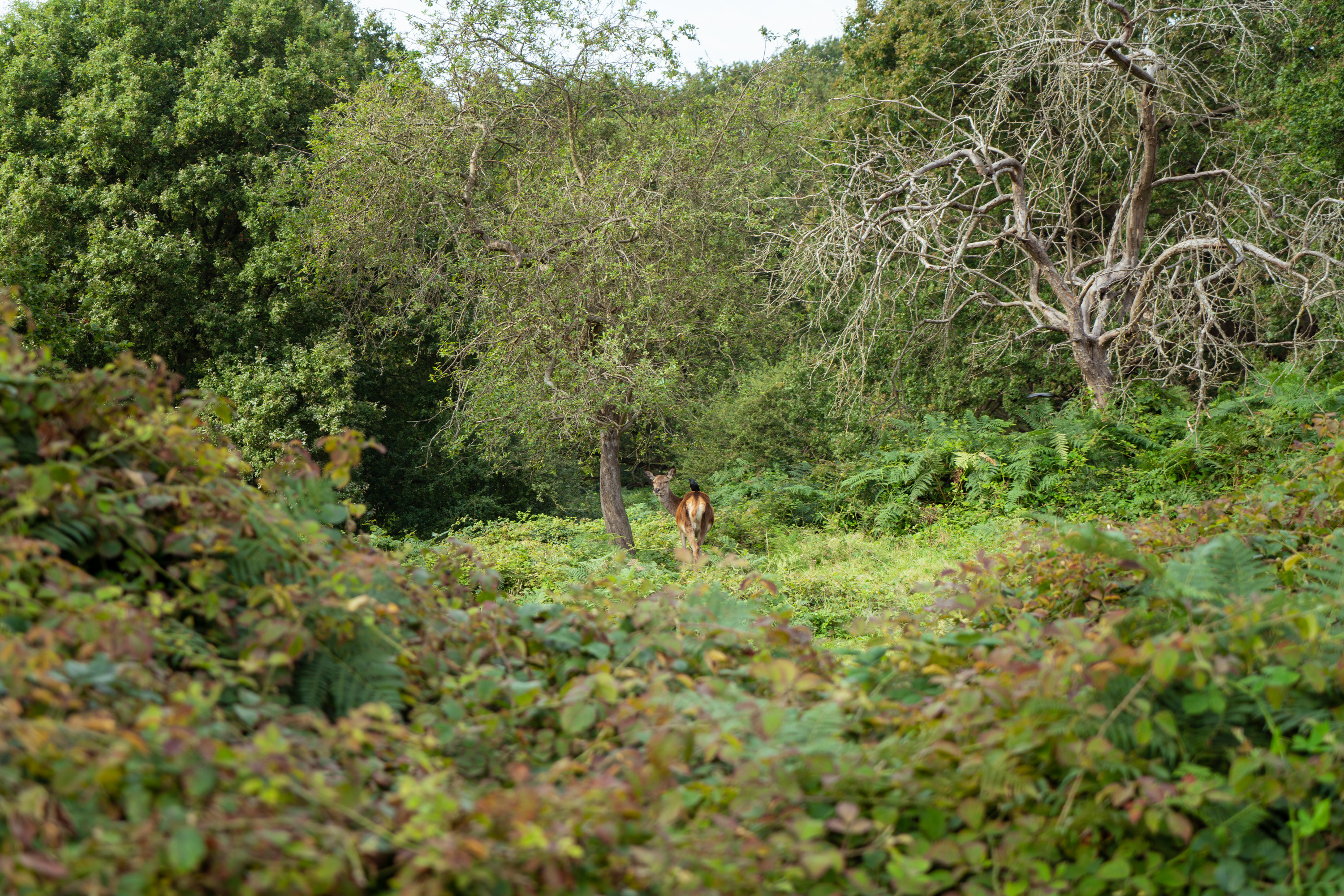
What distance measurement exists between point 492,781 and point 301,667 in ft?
2.00

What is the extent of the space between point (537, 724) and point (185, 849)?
1253mm

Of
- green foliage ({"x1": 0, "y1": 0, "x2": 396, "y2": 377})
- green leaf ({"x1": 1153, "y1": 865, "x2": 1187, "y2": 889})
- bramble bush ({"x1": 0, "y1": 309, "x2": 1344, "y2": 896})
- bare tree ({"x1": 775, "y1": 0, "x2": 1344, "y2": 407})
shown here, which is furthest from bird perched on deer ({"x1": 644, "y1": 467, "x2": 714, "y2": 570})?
green leaf ({"x1": 1153, "y1": 865, "x2": 1187, "y2": 889})

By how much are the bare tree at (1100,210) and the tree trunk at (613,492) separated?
11.7 ft

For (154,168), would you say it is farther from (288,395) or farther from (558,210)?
(558,210)

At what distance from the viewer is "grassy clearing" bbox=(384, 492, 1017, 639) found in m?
8.45

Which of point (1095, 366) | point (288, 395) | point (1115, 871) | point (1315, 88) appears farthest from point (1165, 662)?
point (288, 395)

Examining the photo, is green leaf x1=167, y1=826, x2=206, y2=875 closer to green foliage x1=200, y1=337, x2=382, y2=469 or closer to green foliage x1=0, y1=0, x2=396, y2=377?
green foliage x1=200, y1=337, x2=382, y2=469

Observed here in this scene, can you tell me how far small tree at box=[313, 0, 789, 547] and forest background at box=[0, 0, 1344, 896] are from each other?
0.08m

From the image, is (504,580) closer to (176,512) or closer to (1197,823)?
(176,512)

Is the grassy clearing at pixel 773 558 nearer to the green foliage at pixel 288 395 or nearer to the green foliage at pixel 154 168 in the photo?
the green foliage at pixel 288 395

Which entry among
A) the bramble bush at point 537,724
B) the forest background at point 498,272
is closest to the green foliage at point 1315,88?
the forest background at point 498,272

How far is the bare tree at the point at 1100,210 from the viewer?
33.1 feet

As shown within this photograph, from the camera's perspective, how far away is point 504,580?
10.5 meters

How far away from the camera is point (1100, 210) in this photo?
13.5 metres
